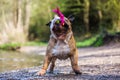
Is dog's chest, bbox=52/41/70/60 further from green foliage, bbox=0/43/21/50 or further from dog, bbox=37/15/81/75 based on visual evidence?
green foliage, bbox=0/43/21/50

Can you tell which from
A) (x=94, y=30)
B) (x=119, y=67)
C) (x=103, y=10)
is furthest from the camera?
(x=94, y=30)

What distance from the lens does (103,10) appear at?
38156 mm

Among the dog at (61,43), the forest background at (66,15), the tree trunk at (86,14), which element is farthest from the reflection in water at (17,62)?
the tree trunk at (86,14)

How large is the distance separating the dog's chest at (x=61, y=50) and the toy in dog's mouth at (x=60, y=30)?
0.18 metres

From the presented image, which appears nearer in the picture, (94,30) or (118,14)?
(118,14)

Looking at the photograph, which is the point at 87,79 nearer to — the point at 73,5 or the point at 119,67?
the point at 119,67

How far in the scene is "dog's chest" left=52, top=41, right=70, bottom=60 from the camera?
31.5 ft

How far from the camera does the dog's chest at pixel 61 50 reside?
9.59 meters

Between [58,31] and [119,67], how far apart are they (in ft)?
9.10

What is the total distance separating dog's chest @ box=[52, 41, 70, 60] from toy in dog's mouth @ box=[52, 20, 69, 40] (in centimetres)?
18

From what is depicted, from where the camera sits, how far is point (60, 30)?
30.6 ft

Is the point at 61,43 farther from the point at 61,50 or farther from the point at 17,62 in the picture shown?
the point at 17,62

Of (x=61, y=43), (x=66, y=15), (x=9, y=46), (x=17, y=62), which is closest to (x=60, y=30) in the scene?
(x=61, y=43)

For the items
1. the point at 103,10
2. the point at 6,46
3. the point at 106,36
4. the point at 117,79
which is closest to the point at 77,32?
the point at 103,10
